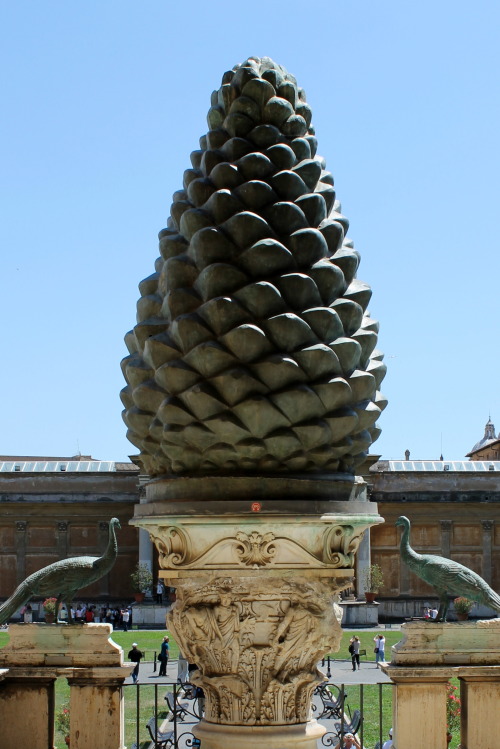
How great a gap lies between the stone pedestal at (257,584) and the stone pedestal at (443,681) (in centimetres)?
255

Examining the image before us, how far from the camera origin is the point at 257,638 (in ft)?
12.0

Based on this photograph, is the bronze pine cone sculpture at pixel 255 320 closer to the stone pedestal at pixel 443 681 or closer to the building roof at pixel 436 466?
the stone pedestal at pixel 443 681

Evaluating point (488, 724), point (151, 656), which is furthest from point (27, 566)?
point (488, 724)

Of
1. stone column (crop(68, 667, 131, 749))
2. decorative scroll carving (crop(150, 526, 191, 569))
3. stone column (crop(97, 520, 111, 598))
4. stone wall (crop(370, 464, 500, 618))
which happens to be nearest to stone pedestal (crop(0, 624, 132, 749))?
stone column (crop(68, 667, 131, 749))

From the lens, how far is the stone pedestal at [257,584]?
3484mm

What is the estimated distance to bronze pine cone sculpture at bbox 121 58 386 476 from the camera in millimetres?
3447

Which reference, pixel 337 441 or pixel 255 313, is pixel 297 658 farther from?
pixel 255 313

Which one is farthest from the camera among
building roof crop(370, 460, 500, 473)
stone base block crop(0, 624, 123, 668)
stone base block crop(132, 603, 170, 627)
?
building roof crop(370, 460, 500, 473)

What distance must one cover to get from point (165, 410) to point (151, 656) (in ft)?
82.2

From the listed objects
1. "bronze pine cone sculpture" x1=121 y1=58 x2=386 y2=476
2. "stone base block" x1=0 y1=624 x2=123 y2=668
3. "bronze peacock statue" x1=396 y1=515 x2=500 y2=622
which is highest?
"bronze pine cone sculpture" x1=121 y1=58 x2=386 y2=476

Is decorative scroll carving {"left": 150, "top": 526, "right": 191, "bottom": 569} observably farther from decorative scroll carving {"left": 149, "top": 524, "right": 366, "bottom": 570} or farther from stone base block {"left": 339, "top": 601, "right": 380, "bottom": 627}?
stone base block {"left": 339, "top": 601, "right": 380, "bottom": 627}

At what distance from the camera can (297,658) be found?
370cm

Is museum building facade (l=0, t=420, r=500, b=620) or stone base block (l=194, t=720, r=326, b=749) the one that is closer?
stone base block (l=194, t=720, r=326, b=749)

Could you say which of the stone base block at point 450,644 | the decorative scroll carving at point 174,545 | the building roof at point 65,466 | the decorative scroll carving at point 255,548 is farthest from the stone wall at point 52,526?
the decorative scroll carving at point 255,548
